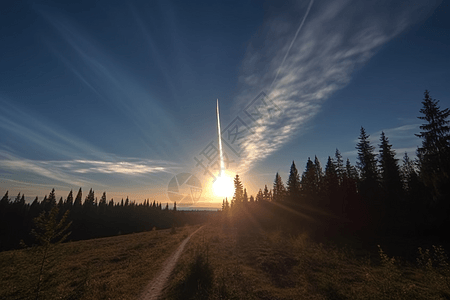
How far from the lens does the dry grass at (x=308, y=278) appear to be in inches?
418

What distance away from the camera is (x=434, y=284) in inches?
449

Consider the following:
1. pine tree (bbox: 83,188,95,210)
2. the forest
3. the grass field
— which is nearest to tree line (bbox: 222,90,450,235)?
the forest

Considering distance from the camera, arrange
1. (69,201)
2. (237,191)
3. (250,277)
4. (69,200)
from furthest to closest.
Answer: (69,200) → (69,201) → (237,191) → (250,277)

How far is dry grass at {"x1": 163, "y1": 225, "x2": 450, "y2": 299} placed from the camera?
10625 mm

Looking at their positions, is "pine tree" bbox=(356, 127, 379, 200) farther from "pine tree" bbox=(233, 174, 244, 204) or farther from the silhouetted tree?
the silhouetted tree

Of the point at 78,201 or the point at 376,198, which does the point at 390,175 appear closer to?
the point at 376,198

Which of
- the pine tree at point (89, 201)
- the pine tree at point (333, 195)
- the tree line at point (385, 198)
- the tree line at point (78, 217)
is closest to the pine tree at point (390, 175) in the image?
the tree line at point (385, 198)

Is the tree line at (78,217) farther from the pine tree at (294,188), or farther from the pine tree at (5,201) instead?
the pine tree at (294,188)

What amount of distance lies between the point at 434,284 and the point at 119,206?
192112mm

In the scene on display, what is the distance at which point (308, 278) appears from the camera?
43.9 feet

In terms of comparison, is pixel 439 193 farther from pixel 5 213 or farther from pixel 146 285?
pixel 5 213

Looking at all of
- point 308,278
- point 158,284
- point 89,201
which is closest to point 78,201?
point 89,201

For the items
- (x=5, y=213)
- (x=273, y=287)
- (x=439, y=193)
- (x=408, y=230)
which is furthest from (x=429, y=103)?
(x=5, y=213)

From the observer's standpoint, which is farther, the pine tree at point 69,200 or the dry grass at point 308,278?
the pine tree at point 69,200
